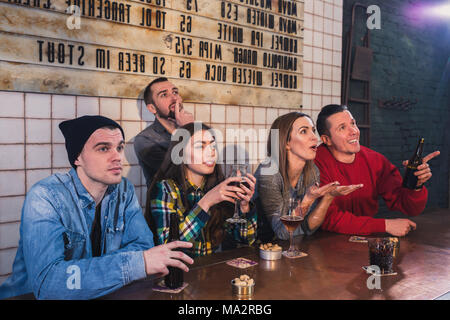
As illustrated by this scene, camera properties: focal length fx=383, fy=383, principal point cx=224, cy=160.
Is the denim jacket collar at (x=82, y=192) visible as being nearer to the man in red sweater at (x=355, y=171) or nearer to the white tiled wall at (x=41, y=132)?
the white tiled wall at (x=41, y=132)

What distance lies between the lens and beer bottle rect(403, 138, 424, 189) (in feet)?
7.02

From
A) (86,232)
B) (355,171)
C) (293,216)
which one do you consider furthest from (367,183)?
(86,232)

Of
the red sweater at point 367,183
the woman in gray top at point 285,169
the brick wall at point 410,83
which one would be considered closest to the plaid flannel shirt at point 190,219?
the woman in gray top at point 285,169

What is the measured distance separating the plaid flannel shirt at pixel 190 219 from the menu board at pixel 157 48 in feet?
2.85

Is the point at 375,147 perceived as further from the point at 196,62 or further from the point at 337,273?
the point at 337,273

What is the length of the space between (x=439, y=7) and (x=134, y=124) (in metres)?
4.89

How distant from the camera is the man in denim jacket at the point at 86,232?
1.20 meters

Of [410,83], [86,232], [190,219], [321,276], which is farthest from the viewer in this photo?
[410,83]

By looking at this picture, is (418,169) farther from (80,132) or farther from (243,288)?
(80,132)

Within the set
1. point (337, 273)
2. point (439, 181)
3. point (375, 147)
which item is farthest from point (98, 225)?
point (439, 181)

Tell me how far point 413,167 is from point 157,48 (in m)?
1.78

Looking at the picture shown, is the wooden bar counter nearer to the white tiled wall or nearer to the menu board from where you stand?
the white tiled wall

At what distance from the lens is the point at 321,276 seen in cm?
138

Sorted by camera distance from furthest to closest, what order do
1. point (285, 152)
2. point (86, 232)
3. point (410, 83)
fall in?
point (410, 83) < point (285, 152) < point (86, 232)
